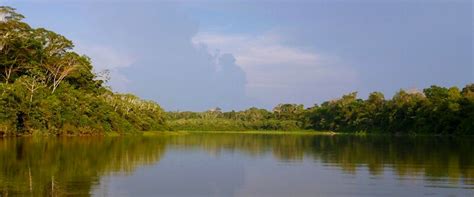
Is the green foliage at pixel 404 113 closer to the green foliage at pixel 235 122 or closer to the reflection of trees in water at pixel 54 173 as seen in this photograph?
the green foliage at pixel 235 122

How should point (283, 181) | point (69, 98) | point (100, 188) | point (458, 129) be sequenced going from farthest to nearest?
point (458, 129), point (69, 98), point (283, 181), point (100, 188)

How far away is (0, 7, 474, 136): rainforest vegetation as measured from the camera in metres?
37.5

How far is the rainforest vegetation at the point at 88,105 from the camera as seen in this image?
37.5 metres

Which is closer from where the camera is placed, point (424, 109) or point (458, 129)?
point (458, 129)

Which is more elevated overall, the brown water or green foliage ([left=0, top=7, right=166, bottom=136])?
green foliage ([left=0, top=7, right=166, bottom=136])

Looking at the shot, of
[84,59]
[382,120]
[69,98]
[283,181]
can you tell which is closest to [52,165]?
[283,181]

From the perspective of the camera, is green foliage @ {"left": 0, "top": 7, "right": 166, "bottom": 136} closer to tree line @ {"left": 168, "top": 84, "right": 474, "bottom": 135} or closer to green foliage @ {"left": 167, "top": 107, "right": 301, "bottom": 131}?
tree line @ {"left": 168, "top": 84, "right": 474, "bottom": 135}

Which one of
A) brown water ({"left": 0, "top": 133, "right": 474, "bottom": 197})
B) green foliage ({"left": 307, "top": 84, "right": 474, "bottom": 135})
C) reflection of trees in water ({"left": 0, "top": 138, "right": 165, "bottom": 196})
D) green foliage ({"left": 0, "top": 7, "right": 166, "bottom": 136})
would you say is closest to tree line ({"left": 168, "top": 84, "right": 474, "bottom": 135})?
green foliage ({"left": 307, "top": 84, "right": 474, "bottom": 135})

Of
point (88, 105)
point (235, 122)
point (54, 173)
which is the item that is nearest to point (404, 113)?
point (235, 122)

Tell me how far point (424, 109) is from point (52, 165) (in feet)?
200

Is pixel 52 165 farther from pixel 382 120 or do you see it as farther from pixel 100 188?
pixel 382 120

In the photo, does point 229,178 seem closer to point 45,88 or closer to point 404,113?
point 45,88

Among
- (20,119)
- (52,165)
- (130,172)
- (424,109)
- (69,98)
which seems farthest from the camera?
(424,109)

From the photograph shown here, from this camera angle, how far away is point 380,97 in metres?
81.9
